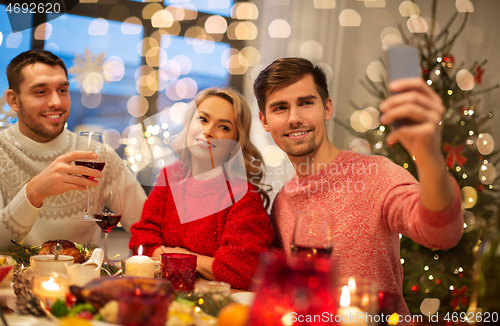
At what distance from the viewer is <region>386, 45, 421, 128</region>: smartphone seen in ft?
1.71

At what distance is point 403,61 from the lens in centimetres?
52

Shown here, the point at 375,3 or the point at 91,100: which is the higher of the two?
the point at 375,3

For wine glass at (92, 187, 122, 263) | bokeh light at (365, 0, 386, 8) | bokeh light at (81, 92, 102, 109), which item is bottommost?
wine glass at (92, 187, 122, 263)

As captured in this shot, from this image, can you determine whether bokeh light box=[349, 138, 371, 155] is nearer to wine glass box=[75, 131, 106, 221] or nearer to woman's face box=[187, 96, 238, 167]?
woman's face box=[187, 96, 238, 167]

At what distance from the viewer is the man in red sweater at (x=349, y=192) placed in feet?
2.70

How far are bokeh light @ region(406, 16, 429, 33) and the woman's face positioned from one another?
187cm

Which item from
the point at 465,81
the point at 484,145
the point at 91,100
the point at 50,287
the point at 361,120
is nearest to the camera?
the point at 50,287

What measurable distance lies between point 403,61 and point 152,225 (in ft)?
4.11

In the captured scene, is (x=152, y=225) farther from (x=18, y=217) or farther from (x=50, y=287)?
(x=50, y=287)

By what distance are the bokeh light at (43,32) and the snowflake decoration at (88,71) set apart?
0.22 meters

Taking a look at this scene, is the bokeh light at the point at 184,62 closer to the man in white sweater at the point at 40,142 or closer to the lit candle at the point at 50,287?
the man in white sweater at the point at 40,142

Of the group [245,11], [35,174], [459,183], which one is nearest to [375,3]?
[245,11]

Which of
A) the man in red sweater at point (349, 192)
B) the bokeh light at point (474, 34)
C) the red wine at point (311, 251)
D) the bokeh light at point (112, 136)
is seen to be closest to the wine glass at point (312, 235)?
the red wine at point (311, 251)

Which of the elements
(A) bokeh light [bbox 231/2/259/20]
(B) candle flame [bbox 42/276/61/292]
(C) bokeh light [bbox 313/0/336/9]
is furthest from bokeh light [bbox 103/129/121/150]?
(B) candle flame [bbox 42/276/61/292]
